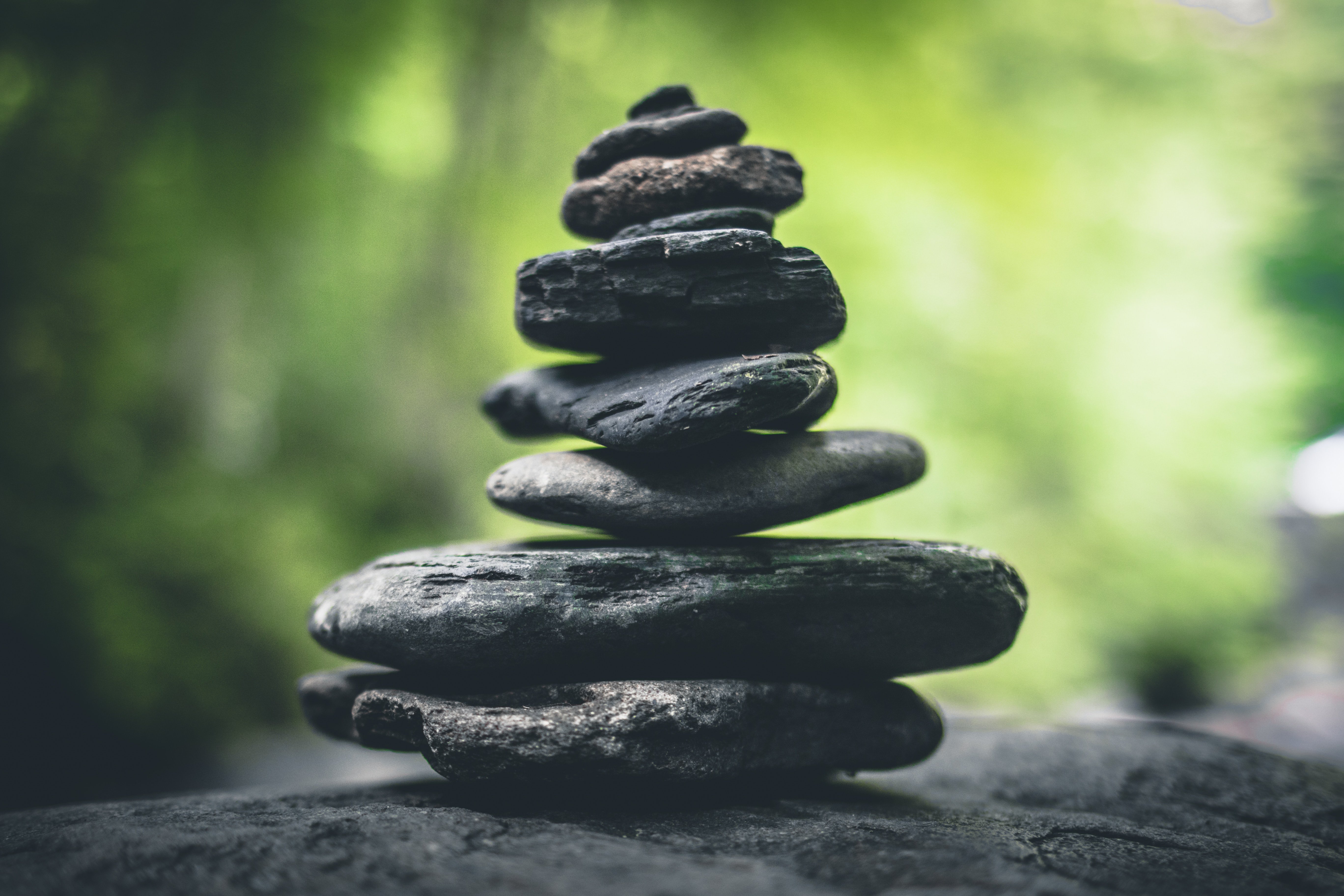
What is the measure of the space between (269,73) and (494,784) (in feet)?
28.8

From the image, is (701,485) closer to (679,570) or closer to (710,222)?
(679,570)

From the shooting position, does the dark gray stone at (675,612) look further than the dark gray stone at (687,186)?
No

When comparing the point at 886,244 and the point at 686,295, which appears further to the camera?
the point at 886,244

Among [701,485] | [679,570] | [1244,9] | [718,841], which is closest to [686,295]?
[701,485]

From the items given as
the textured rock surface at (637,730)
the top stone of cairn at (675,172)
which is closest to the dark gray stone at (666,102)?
the top stone of cairn at (675,172)

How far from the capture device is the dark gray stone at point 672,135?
10.0 ft

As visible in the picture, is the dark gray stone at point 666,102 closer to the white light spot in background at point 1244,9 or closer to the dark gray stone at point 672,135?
the dark gray stone at point 672,135

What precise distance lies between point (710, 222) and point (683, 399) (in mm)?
759

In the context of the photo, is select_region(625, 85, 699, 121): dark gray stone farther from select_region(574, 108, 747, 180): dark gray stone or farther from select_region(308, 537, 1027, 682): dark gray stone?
select_region(308, 537, 1027, 682): dark gray stone

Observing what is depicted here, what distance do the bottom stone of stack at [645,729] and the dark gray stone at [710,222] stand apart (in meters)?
1.63

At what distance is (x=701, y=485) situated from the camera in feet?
9.14

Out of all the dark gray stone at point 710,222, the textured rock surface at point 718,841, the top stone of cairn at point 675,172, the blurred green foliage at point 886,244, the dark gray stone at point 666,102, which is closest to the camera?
the textured rock surface at point 718,841

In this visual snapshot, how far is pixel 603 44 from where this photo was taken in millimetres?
9094

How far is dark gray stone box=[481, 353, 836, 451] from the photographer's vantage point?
2.55 m
